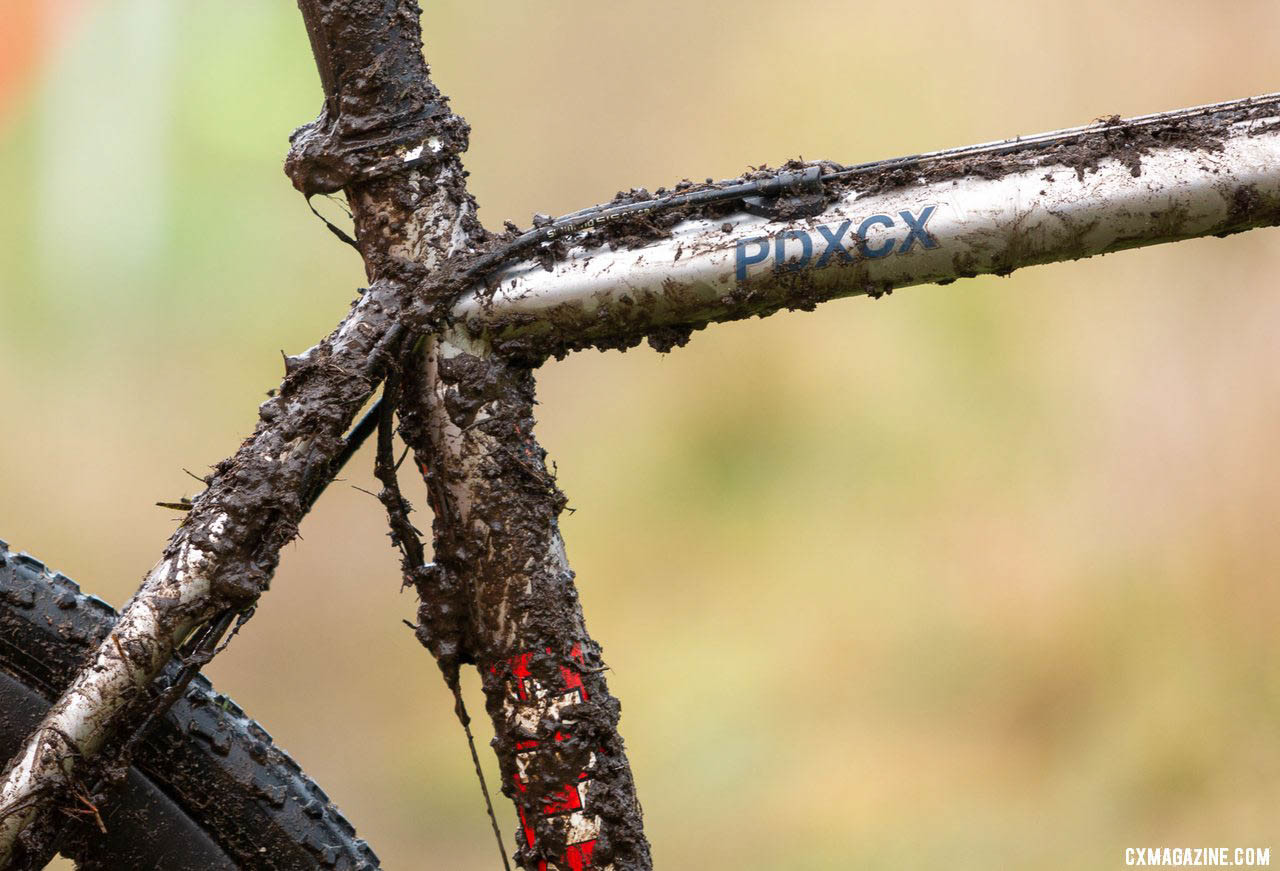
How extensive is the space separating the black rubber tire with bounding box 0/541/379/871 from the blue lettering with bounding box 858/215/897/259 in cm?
40

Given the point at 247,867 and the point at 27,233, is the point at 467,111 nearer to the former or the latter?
the point at 27,233

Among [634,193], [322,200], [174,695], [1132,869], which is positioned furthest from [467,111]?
[1132,869]

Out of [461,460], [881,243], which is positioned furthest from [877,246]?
[461,460]

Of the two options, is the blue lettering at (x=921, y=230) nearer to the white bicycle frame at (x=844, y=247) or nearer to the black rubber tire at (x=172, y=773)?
the white bicycle frame at (x=844, y=247)

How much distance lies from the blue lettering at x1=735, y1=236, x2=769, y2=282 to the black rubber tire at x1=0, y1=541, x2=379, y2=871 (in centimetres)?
35

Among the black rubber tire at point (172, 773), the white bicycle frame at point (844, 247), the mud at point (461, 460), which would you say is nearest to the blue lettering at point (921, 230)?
the white bicycle frame at point (844, 247)

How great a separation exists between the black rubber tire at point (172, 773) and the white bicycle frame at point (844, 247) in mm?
74

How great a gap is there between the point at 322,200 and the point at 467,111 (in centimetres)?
20

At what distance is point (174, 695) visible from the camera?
571 mm

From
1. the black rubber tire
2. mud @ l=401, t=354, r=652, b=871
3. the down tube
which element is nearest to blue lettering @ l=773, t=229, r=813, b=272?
the down tube

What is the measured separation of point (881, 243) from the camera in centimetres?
56

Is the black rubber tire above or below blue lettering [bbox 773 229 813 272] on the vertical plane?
below

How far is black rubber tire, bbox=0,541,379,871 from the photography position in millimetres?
624

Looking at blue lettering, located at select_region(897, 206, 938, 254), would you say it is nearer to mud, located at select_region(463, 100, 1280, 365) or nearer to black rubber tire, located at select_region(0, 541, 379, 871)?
mud, located at select_region(463, 100, 1280, 365)
